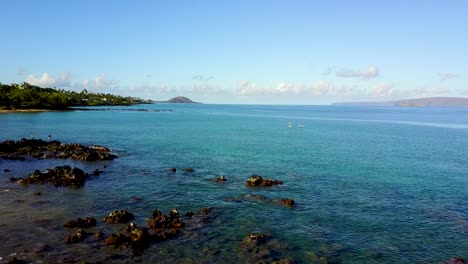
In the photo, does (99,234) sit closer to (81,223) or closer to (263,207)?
(81,223)

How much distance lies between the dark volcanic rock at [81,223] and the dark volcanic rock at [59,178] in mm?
16687

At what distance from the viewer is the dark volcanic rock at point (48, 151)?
70875mm

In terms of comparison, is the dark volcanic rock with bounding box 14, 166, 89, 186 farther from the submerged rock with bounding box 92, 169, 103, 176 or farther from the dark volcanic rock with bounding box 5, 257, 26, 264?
the dark volcanic rock with bounding box 5, 257, 26, 264

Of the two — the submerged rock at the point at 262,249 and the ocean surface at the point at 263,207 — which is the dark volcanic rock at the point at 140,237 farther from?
the submerged rock at the point at 262,249

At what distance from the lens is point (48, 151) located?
78.0 meters

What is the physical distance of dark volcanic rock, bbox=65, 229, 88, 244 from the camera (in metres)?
31.0

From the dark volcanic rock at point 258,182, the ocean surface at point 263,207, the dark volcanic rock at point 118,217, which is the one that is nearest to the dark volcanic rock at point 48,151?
the ocean surface at point 263,207

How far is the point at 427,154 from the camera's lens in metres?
88.9

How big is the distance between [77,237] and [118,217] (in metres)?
5.25

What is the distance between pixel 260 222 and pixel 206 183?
57.2ft

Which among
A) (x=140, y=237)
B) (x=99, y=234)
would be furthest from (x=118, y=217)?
(x=140, y=237)

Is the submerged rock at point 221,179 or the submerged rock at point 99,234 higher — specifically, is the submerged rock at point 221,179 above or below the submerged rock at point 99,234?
above

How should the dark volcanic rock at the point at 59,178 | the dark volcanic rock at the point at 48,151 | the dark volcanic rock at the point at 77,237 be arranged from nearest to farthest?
the dark volcanic rock at the point at 77,237 < the dark volcanic rock at the point at 59,178 < the dark volcanic rock at the point at 48,151

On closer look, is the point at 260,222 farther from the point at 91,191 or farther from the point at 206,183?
the point at 91,191
